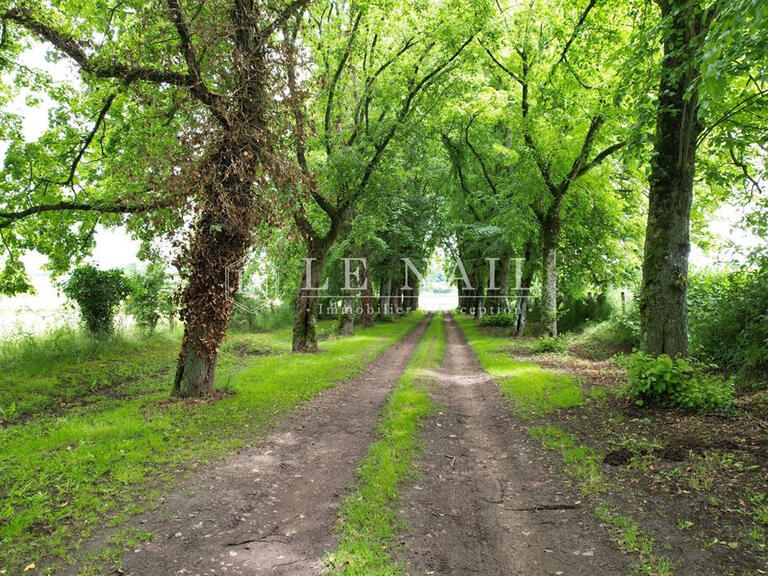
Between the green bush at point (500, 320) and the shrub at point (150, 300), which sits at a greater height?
the shrub at point (150, 300)

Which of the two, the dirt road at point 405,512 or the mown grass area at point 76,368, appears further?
the mown grass area at point 76,368

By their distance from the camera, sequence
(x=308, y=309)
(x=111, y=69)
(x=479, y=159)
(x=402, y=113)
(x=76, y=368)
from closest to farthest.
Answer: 1. (x=111, y=69)
2. (x=76, y=368)
3. (x=402, y=113)
4. (x=308, y=309)
5. (x=479, y=159)

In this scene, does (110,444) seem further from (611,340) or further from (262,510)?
(611,340)

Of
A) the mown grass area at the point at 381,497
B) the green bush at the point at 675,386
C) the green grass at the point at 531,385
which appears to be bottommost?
the mown grass area at the point at 381,497

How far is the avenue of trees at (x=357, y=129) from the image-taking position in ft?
25.8

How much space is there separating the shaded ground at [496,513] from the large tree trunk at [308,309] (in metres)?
9.02

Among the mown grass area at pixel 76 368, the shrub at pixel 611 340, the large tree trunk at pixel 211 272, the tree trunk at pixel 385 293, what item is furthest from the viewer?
the tree trunk at pixel 385 293

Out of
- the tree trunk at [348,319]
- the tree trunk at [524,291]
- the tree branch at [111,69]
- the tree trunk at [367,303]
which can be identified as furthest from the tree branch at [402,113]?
the tree trunk at [367,303]

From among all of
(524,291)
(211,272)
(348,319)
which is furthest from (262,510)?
(524,291)

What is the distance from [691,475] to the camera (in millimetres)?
5207

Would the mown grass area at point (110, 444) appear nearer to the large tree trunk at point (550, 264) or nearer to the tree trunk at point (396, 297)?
the large tree trunk at point (550, 264)

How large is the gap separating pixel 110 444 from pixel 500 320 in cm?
2314

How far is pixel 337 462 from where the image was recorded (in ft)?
20.5

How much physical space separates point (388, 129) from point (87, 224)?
934cm
